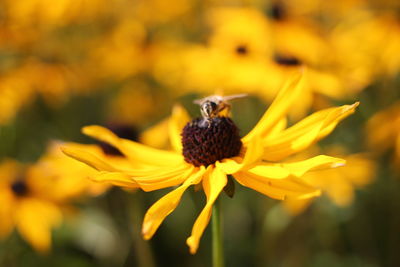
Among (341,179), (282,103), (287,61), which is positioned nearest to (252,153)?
(282,103)

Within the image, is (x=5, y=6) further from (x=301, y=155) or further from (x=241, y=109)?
(x=301, y=155)

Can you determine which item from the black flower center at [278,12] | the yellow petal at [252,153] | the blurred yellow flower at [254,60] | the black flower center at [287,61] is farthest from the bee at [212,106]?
the black flower center at [278,12]

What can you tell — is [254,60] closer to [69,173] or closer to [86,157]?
[69,173]

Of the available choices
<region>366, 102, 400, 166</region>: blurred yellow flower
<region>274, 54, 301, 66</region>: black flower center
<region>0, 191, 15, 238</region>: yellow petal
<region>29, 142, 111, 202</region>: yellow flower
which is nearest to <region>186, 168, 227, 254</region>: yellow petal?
<region>29, 142, 111, 202</region>: yellow flower

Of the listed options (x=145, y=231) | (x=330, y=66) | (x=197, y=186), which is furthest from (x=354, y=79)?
(x=145, y=231)

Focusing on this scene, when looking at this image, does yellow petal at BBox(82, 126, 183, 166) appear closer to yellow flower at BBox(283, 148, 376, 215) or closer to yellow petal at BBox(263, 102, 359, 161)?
yellow petal at BBox(263, 102, 359, 161)

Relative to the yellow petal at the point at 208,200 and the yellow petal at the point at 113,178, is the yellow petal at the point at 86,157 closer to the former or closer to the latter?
the yellow petal at the point at 113,178
